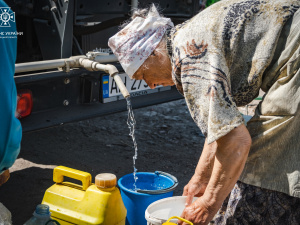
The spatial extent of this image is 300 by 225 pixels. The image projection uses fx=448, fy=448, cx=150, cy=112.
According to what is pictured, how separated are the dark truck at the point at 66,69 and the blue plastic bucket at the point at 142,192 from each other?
2.61 feet

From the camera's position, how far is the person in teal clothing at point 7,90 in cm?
159

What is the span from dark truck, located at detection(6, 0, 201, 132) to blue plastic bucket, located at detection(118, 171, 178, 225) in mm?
797

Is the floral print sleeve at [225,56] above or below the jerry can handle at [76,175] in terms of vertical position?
above

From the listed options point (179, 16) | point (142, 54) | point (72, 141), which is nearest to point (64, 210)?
point (142, 54)

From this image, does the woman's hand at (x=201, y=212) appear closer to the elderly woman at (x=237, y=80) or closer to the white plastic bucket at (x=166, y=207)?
the elderly woman at (x=237, y=80)

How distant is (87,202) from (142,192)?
1.03 ft

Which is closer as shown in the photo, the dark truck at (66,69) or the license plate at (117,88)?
the dark truck at (66,69)

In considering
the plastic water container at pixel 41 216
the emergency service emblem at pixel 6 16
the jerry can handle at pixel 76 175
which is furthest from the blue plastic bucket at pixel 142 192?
the emergency service emblem at pixel 6 16

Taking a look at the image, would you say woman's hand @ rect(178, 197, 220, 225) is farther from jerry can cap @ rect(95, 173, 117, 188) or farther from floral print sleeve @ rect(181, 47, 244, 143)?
jerry can cap @ rect(95, 173, 117, 188)

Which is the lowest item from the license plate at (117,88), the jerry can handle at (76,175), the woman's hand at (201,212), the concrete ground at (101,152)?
the concrete ground at (101,152)

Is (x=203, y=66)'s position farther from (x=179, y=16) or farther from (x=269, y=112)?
(x=179, y=16)

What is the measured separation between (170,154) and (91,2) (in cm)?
159

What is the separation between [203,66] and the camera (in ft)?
5.65

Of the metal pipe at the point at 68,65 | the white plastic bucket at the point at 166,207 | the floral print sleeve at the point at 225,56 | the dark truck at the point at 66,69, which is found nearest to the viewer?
the floral print sleeve at the point at 225,56
